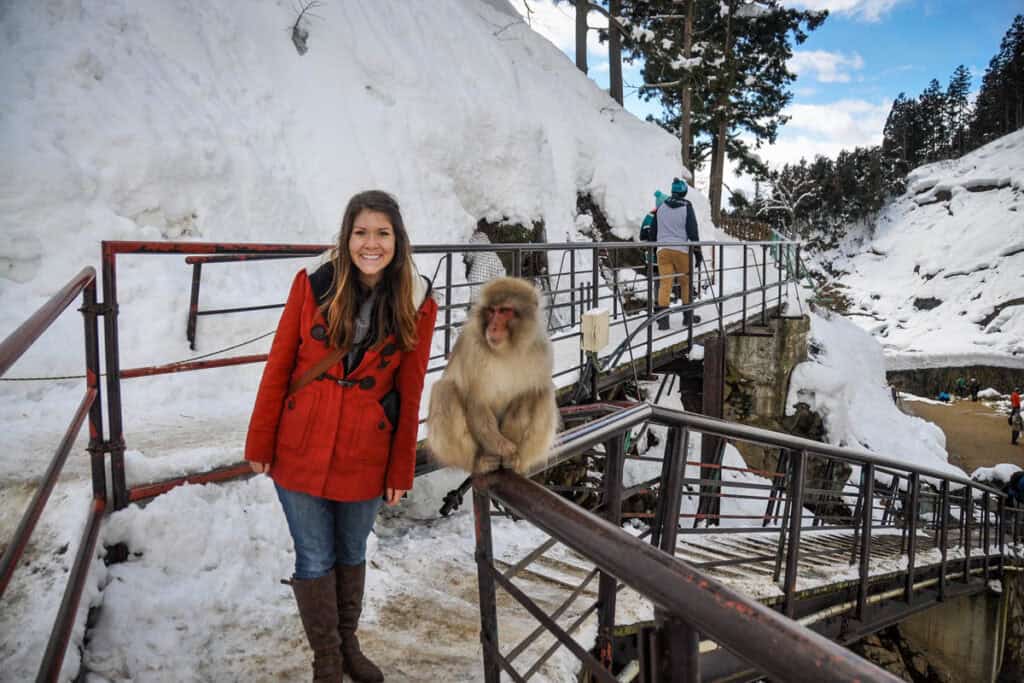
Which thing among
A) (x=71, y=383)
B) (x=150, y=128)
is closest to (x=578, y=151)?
(x=150, y=128)

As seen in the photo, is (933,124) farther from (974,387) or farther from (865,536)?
(865,536)

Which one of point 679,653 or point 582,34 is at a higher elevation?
point 582,34

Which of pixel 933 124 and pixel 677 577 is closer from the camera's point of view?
pixel 677 577

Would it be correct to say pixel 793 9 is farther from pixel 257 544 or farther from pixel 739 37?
pixel 257 544

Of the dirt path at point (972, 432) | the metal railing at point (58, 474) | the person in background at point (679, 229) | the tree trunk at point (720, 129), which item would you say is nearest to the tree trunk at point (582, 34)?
the tree trunk at point (720, 129)

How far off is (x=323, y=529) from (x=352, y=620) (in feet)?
1.33

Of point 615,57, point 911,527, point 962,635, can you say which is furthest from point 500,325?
point 615,57

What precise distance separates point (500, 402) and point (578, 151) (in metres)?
13.1

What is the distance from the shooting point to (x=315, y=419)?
1809 millimetres

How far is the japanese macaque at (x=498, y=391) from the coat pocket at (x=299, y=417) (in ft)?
1.15

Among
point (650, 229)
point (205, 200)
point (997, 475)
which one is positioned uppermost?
point (205, 200)

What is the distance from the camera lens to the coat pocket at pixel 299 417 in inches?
71.2

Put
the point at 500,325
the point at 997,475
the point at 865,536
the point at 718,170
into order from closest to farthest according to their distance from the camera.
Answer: the point at 500,325
the point at 865,536
the point at 997,475
the point at 718,170

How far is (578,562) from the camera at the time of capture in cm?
354
